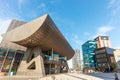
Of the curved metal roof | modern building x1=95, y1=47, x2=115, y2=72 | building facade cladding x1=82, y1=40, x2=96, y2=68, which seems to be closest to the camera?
the curved metal roof

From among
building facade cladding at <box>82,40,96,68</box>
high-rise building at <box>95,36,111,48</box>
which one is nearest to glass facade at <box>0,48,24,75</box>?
building facade cladding at <box>82,40,96,68</box>

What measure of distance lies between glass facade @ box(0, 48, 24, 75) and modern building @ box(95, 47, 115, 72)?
43.8m

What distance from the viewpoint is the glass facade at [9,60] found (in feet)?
104

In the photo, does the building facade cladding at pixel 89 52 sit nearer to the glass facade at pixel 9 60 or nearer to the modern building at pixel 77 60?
the modern building at pixel 77 60

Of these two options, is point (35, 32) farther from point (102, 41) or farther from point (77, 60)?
point (77, 60)

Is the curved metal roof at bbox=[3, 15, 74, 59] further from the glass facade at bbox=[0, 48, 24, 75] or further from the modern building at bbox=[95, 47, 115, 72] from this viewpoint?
the modern building at bbox=[95, 47, 115, 72]

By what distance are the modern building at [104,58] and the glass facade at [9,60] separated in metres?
43.8

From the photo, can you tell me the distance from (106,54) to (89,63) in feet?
65.9

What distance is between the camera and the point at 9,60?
111 feet

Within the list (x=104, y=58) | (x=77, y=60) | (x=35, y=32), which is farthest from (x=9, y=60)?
(x=77, y=60)

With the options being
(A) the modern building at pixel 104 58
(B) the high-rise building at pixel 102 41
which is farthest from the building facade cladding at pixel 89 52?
(A) the modern building at pixel 104 58

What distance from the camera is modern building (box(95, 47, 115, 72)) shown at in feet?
170

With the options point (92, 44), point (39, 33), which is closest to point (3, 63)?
point (39, 33)

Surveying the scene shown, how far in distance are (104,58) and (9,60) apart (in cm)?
4722
